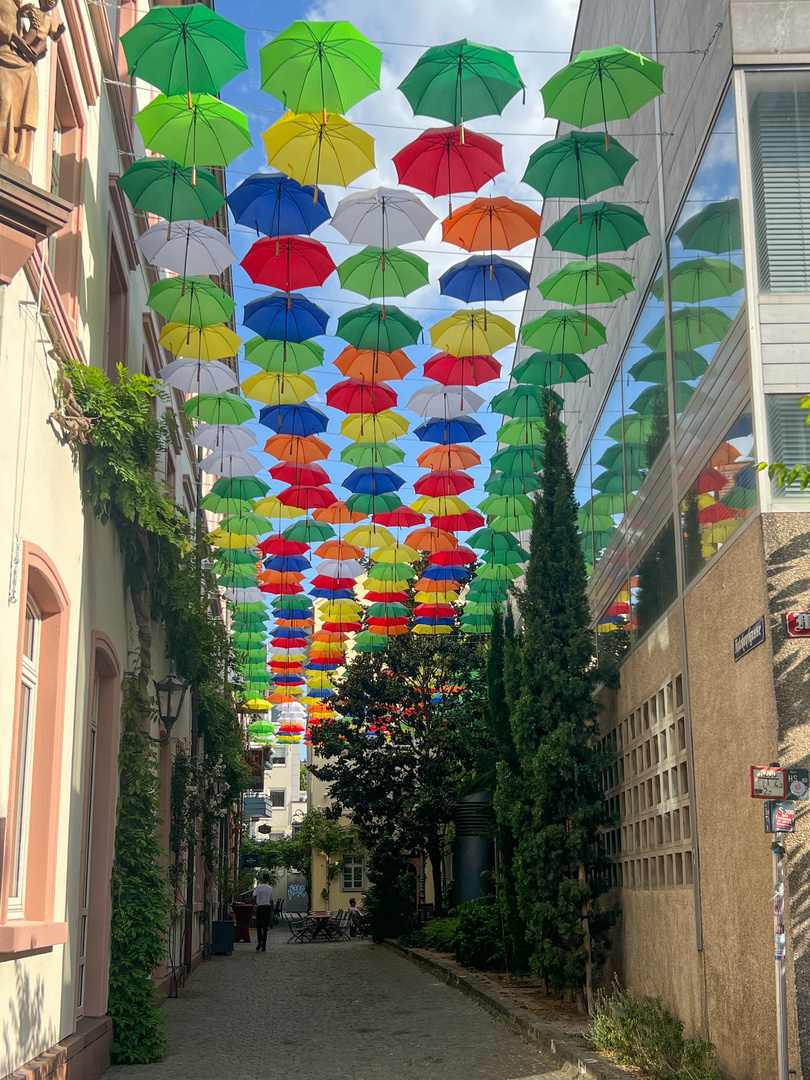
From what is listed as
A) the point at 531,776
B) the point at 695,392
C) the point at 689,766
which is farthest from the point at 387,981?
the point at 695,392

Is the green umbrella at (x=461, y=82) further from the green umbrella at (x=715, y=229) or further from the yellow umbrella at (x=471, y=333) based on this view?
the yellow umbrella at (x=471, y=333)

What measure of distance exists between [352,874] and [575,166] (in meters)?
43.8

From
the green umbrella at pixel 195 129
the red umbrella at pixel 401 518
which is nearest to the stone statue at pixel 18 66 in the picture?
the green umbrella at pixel 195 129

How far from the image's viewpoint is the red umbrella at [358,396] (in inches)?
620

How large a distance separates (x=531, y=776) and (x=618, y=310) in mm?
6017

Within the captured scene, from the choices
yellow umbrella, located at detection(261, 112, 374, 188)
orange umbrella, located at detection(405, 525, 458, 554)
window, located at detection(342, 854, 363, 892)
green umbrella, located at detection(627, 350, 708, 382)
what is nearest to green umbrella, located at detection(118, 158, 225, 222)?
yellow umbrella, located at detection(261, 112, 374, 188)

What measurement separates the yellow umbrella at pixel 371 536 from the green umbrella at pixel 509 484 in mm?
3159

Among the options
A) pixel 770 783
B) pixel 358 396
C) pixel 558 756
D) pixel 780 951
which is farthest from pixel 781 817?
pixel 358 396

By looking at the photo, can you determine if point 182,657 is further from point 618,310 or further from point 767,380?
point 767,380

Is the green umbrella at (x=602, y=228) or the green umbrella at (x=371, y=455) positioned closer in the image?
the green umbrella at (x=602, y=228)

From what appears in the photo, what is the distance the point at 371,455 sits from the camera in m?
17.7

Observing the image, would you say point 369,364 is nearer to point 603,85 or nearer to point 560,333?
point 560,333

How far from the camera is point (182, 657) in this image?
16.0 m

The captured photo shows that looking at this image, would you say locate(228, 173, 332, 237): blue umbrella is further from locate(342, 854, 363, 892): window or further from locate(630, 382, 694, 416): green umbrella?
locate(342, 854, 363, 892): window
